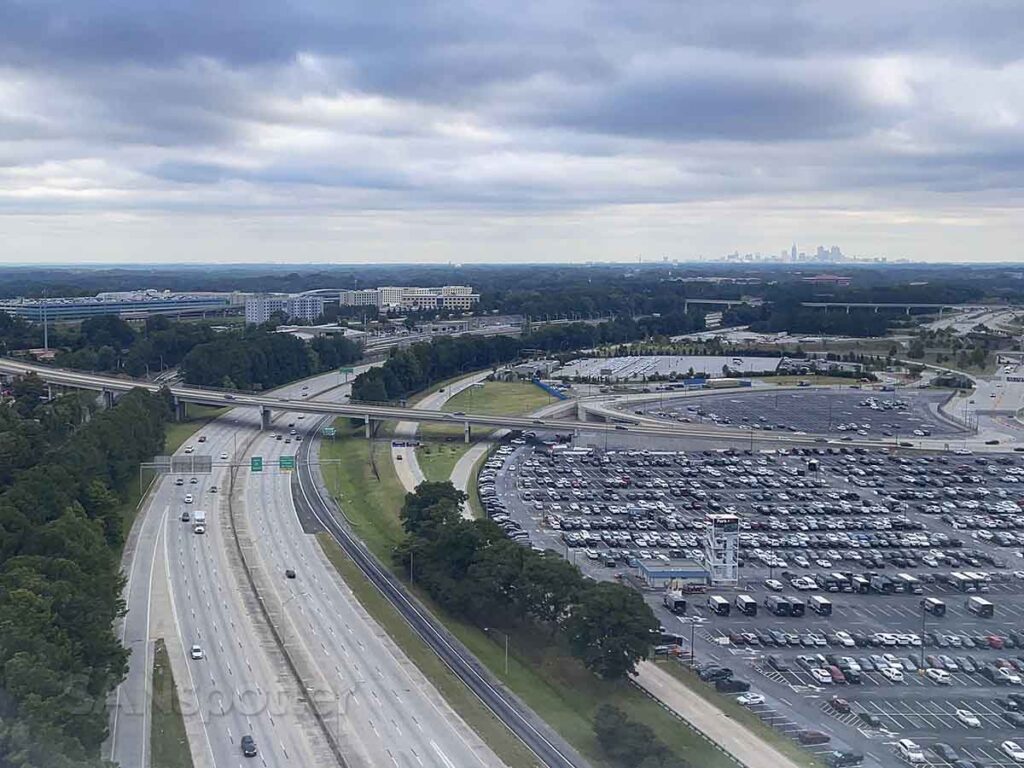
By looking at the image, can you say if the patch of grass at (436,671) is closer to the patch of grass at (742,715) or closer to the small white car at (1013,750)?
the patch of grass at (742,715)

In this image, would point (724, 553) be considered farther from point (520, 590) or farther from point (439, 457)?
point (439, 457)

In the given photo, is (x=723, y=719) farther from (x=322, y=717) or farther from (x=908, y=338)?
(x=908, y=338)

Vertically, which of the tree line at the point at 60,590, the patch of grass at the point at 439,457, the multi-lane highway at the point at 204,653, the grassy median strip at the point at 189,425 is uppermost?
the tree line at the point at 60,590

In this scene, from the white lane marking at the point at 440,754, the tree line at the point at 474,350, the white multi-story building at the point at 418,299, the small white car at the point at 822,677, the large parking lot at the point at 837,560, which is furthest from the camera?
the white multi-story building at the point at 418,299

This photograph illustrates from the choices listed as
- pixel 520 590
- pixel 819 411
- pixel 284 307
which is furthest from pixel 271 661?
pixel 284 307

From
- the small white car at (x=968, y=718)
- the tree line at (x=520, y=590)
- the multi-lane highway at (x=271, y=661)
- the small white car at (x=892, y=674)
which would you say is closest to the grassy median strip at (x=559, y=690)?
the tree line at (x=520, y=590)

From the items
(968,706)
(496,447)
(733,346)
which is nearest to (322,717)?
(968,706)
